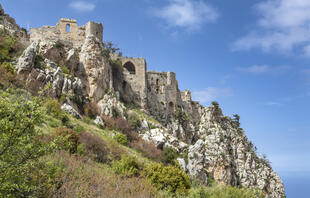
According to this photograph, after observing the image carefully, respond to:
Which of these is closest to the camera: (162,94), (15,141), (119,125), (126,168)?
(15,141)

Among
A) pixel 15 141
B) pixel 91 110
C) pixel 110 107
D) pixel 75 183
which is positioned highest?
pixel 110 107

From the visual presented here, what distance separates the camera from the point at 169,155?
28.7 meters

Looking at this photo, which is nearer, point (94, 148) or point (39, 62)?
point (94, 148)

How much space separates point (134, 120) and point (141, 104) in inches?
273

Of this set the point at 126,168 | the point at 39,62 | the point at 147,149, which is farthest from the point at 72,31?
the point at 126,168

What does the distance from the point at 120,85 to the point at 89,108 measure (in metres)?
9.63

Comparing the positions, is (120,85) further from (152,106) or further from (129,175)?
(129,175)

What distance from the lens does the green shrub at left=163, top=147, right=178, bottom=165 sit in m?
28.3

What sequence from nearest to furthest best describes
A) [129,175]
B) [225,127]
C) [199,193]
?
1. [199,193]
2. [129,175]
3. [225,127]

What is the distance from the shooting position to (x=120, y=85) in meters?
37.4

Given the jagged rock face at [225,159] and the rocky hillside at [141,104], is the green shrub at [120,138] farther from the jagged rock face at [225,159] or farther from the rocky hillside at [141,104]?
the jagged rock face at [225,159]

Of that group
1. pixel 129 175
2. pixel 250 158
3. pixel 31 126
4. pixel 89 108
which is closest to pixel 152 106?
pixel 89 108

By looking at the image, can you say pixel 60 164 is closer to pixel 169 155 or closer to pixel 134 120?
pixel 169 155

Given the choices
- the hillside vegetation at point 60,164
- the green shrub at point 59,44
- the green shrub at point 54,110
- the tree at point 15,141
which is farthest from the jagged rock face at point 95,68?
the tree at point 15,141
